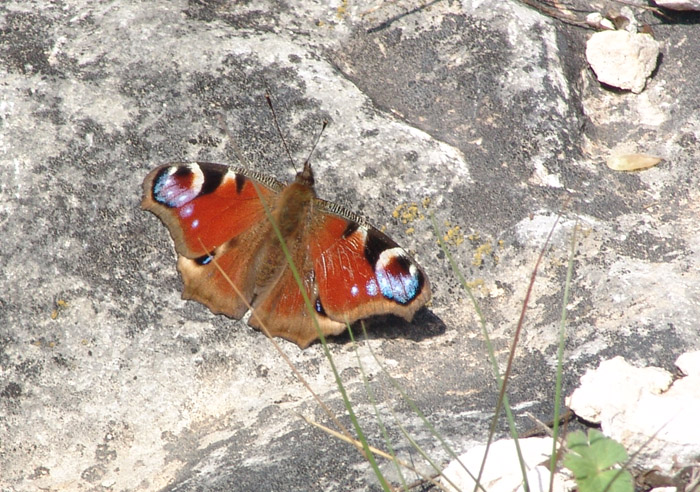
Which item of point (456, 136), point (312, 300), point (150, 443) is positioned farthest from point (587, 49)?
point (150, 443)

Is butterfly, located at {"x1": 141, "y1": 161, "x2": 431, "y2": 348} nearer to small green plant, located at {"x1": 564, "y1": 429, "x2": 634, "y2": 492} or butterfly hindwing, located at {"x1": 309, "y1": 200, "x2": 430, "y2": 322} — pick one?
butterfly hindwing, located at {"x1": 309, "y1": 200, "x2": 430, "y2": 322}

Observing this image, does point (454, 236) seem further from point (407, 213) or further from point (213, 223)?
point (213, 223)

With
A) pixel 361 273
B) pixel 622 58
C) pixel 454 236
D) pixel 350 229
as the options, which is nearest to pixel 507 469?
pixel 361 273

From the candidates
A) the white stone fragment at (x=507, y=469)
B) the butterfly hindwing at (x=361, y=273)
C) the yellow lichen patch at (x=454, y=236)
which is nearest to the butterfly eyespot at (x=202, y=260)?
the butterfly hindwing at (x=361, y=273)

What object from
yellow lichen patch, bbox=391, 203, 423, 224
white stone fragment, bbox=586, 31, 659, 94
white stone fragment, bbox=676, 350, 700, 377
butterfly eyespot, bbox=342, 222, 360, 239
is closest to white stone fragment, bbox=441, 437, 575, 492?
white stone fragment, bbox=676, 350, 700, 377

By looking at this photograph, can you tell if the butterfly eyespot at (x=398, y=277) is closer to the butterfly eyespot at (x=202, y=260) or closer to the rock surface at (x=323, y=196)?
the rock surface at (x=323, y=196)

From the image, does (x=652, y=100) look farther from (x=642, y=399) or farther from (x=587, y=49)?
(x=642, y=399)
